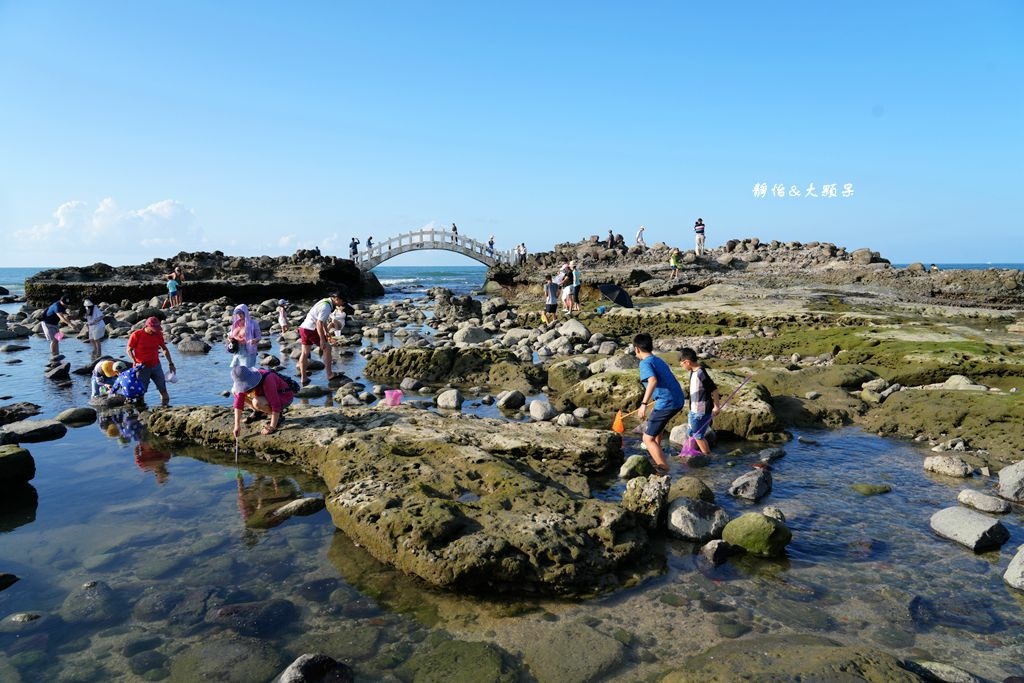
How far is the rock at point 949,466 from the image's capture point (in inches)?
Answer: 312

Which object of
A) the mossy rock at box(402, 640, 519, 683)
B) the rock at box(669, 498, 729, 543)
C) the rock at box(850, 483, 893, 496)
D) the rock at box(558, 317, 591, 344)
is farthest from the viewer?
the rock at box(558, 317, 591, 344)

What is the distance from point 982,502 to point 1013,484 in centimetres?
58

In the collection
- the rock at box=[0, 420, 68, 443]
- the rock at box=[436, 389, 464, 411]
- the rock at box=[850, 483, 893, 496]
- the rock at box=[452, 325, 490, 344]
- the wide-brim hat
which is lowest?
the rock at box=[850, 483, 893, 496]

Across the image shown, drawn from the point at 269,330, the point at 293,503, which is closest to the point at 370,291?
the point at 269,330

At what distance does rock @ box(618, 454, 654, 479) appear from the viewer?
7.96 meters

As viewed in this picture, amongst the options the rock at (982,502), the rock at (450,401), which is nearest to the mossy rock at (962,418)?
the rock at (982,502)

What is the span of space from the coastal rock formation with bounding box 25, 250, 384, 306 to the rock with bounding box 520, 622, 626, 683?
39614 mm

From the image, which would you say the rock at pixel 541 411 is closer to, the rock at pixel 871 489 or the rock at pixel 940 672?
the rock at pixel 871 489

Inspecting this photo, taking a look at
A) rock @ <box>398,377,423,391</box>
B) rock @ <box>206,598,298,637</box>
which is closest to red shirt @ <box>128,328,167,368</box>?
rock @ <box>398,377,423,391</box>

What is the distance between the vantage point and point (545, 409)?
11164 millimetres

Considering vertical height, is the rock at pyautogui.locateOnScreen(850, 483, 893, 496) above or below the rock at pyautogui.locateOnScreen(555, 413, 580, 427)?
below

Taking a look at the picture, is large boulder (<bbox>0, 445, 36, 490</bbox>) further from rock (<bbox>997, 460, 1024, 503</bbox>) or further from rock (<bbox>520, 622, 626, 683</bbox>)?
rock (<bbox>997, 460, 1024, 503</bbox>)

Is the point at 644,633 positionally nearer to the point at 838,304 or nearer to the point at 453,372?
the point at 453,372

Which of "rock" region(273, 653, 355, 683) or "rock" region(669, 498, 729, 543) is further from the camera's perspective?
"rock" region(669, 498, 729, 543)
